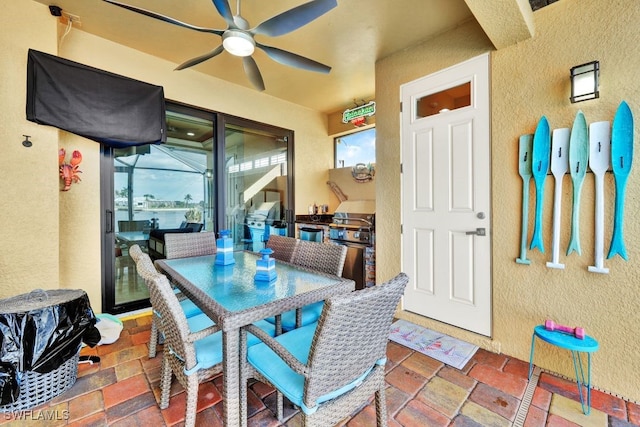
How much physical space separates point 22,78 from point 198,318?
2.37 meters

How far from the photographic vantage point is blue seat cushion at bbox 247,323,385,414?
1123 millimetres

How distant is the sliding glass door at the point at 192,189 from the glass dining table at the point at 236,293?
1.26 m

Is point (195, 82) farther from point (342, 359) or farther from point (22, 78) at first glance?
point (342, 359)

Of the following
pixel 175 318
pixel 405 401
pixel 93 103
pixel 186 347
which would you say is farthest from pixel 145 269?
pixel 93 103

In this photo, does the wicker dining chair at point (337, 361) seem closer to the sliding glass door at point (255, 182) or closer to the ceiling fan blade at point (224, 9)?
the ceiling fan blade at point (224, 9)

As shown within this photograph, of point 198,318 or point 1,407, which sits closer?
point 1,407

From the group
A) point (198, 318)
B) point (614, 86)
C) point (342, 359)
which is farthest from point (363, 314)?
point (614, 86)

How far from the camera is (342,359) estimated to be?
1.09 m

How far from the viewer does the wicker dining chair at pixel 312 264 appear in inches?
73.1

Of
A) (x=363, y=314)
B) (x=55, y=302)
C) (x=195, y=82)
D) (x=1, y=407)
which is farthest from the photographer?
(x=195, y=82)

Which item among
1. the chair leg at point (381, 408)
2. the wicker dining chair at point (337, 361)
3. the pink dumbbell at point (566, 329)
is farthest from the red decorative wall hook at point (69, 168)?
the pink dumbbell at point (566, 329)

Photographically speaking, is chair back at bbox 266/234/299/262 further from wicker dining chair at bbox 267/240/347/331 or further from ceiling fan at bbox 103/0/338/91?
ceiling fan at bbox 103/0/338/91

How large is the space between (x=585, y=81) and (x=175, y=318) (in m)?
2.79

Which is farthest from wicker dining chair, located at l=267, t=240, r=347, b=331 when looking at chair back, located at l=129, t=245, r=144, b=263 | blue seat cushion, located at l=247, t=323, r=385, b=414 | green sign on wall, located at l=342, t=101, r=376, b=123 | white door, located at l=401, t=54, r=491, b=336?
green sign on wall, located at l=342, t=101, r=376, b=123
